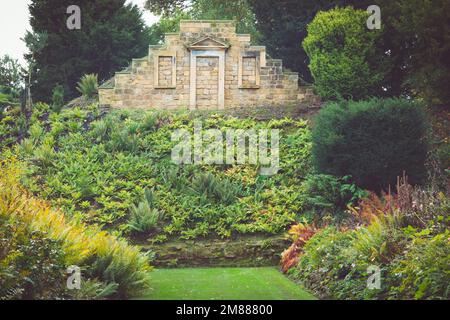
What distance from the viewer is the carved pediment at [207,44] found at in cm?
2373

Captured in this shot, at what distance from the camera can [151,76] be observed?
23969 mm

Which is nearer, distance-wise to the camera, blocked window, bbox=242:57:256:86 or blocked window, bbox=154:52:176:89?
blocked window, bbox=154:52:176:89

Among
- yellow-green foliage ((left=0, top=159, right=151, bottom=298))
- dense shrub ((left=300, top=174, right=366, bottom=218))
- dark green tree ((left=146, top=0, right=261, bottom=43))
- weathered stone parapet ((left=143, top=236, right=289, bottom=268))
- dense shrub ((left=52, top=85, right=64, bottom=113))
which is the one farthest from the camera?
dark green tree ((left=146, top=0, right=261, bottom=43))

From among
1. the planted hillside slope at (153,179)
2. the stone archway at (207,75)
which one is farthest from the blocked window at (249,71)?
the planted hillside slope at (153,179)

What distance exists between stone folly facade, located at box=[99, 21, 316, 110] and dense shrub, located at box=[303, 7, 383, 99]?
2805mm

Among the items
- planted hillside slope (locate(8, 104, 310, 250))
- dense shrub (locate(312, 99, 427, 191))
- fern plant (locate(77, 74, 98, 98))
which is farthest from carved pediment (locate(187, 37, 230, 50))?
dense shrub (locate(312, 99, 427, 191))

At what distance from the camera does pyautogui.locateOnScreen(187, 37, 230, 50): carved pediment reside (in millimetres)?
23734

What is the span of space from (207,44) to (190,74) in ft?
4.08

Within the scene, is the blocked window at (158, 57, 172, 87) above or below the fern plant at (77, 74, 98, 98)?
above

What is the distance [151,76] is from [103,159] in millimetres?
5772

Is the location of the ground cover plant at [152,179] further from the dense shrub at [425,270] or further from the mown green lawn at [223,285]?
the dense shrub at [425,270]

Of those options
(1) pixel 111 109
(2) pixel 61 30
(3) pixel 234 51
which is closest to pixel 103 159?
(1) pixel 111 109

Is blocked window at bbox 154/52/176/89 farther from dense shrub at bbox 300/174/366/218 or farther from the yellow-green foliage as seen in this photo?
the yellow-green foliage
